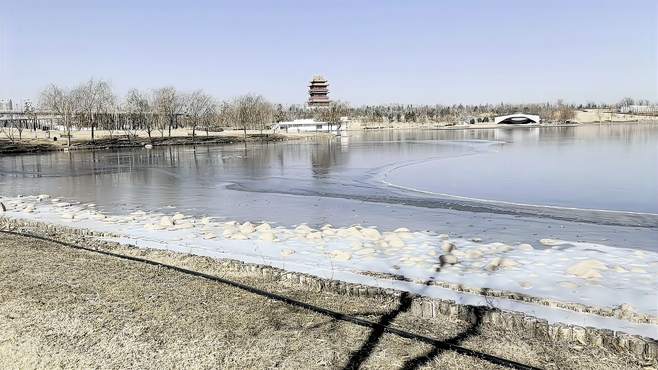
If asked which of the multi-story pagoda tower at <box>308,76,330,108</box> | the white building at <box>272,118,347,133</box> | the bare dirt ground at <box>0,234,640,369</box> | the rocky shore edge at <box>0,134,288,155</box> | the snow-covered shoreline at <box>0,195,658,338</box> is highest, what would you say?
the multi-story pagoda tower at <box>308,76,330,108</box>

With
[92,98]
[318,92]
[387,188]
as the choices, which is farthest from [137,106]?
[387,188]

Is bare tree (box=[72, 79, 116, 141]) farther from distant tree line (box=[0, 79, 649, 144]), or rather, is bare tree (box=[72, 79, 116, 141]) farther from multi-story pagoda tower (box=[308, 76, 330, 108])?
multi-story pagoda tower (box=[308, 76, 330, 108])

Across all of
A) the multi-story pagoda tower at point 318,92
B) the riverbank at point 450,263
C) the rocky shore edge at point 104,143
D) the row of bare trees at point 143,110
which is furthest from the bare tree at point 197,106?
the riverbank at point 450,263

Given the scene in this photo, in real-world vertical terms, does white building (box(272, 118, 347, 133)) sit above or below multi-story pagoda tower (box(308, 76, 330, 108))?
below

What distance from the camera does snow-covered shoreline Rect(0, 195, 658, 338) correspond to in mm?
7562

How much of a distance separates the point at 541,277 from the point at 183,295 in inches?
215

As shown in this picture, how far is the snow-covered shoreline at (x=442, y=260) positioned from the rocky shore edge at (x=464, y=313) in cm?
49

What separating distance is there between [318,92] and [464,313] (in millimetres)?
169439

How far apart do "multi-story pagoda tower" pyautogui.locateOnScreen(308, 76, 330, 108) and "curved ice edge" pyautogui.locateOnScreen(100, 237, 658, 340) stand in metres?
164

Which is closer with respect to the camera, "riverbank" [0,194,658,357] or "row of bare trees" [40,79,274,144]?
"riverbank" [0,194,658,357]

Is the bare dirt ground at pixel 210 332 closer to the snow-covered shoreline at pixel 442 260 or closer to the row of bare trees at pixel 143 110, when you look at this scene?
the snow-covered shoreline at pixel 442 260

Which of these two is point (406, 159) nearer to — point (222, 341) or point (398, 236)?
point (398, 236)

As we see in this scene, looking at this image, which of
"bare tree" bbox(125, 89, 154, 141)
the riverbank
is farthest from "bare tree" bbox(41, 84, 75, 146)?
the riverbank

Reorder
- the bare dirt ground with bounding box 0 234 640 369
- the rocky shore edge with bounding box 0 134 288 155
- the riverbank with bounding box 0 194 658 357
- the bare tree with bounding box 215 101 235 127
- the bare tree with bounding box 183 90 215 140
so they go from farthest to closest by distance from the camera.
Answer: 1. the bare tree with bounding box 215 101 235 127
2. the bare tree with bounding box 183 90 215 140
3. the rocky shore edge with bounding box 0 134 288 155
4. the riverbank with bounding box 0 194 658 357
5. the bare dirt ground with bounding box 0 234 640 369
